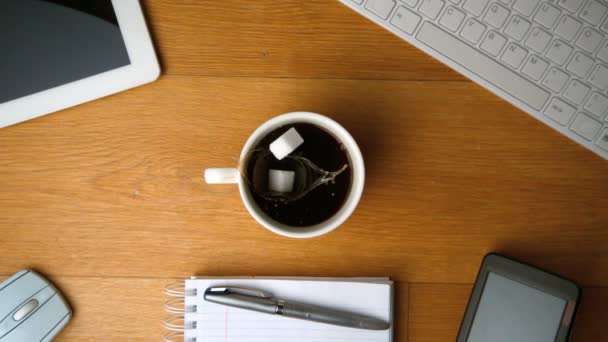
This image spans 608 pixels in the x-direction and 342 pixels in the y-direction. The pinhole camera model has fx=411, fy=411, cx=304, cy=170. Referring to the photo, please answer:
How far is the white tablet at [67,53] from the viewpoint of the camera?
1.44ft

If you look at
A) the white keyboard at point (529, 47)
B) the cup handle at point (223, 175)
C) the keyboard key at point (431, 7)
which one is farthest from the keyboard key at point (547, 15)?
the cup handle at point (223, 175)

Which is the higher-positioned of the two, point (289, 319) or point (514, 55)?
point (514, 55)

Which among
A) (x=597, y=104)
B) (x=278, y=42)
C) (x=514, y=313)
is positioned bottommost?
(x=514, y=313)

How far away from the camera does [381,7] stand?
461mm

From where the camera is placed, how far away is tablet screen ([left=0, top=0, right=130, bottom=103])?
0.44m

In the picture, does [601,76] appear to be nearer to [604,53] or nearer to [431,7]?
[604,53]

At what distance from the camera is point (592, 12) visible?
1.47ft

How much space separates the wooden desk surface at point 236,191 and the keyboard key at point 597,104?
48 millimetres

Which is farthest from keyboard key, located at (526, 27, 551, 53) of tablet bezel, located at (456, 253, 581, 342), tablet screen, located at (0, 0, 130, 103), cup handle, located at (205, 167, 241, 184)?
tablet screen, located at (0, 0, 130, 103)

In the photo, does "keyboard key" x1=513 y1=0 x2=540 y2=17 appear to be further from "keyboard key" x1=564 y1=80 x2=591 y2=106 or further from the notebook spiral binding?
the notebook spiral binding

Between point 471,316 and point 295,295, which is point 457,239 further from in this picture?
point 295,295

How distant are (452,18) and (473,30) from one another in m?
0.03

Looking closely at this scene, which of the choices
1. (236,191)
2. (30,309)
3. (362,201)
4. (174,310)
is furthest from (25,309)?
(362,201)

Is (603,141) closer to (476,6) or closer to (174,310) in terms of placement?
(476,6)
